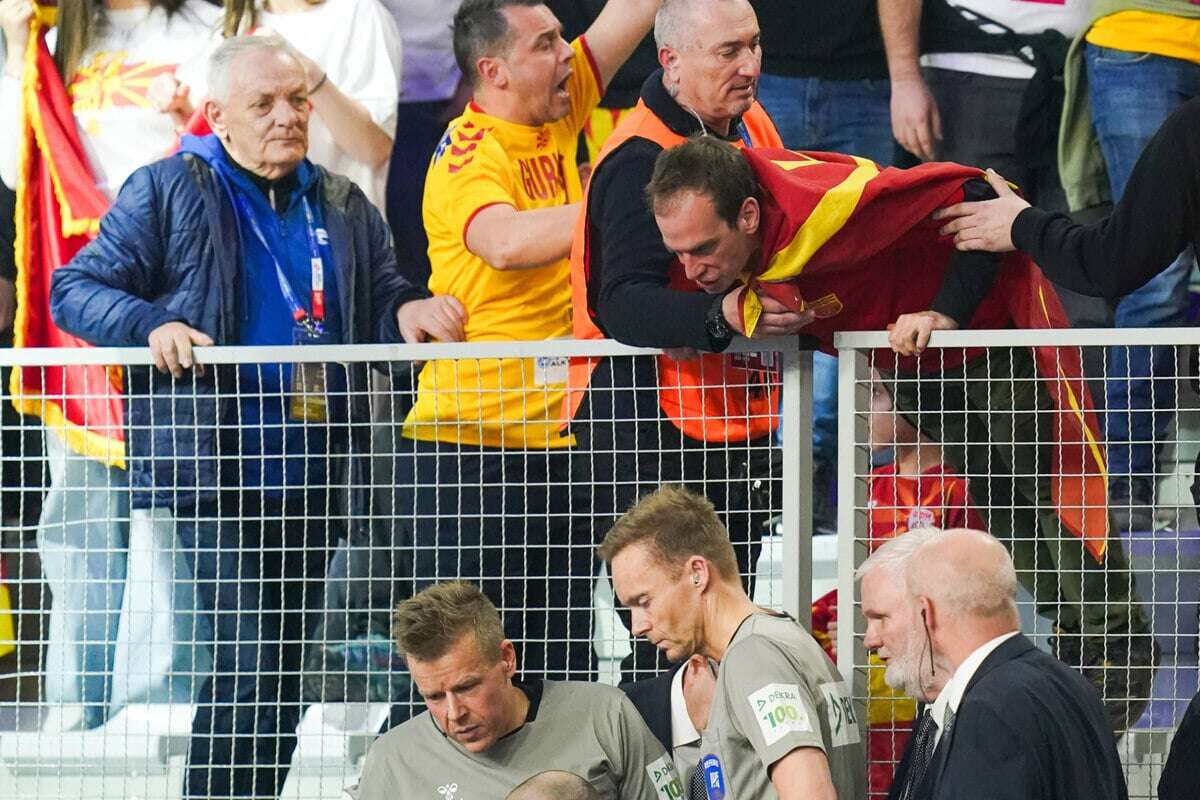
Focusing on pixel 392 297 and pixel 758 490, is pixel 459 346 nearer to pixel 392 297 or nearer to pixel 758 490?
pixel 758 490

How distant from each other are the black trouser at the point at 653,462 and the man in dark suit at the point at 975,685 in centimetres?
90

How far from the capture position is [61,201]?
19.3 feet

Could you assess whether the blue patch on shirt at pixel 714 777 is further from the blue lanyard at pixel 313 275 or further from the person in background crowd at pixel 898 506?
the blue lanyard at pixel 313 275

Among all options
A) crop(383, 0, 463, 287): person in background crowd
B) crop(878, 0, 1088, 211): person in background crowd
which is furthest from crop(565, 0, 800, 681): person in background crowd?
crop(878, 0, 1088, 211): person in background crowd

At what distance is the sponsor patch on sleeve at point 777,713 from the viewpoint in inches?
122

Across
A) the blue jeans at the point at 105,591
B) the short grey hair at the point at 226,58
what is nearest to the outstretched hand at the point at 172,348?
the blue jeans at the point at 105,591

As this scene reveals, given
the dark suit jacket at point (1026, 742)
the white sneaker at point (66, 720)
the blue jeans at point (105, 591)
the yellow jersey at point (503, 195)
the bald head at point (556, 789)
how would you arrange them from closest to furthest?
1. the dark suit jacket at point (1026, 742)
2. the bald head at point (556, 789)
3. the blue jeans at point (105, 591)
4. the white sneaker at point (66, 720)
5. the yellow jersey at point (503, 195)

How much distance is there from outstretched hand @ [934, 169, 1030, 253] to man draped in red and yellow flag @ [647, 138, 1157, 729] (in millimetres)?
39

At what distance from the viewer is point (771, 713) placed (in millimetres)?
3113

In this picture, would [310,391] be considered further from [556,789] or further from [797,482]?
[556,789]

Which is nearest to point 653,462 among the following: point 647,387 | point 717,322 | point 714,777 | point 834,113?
point 647,387

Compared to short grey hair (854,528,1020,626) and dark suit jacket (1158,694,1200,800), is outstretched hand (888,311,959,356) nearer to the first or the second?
short grey hair (854,528,1020,626)

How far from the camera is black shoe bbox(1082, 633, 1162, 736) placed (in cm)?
384

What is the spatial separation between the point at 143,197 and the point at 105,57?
4.04ft
